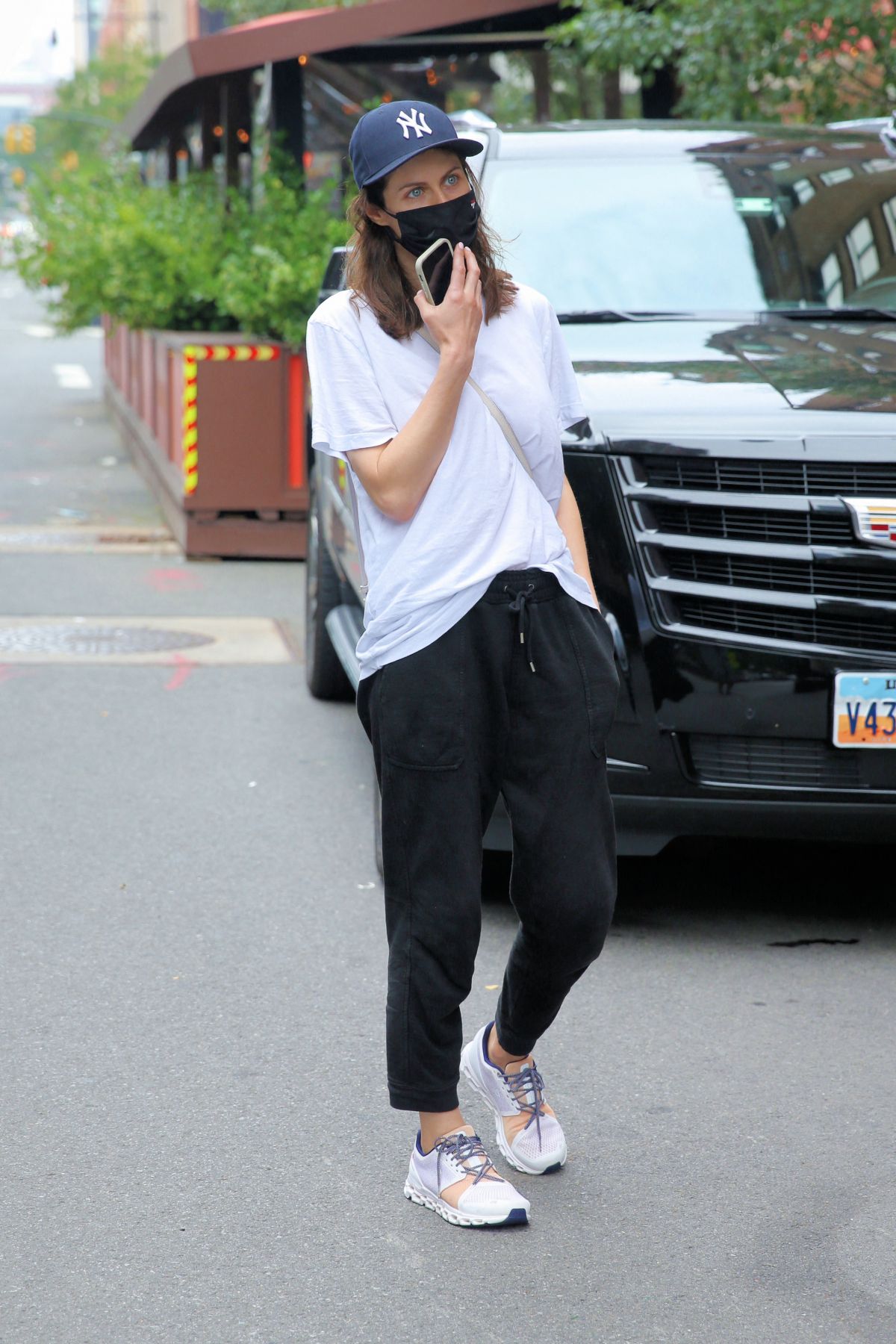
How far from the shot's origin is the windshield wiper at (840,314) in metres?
5.39

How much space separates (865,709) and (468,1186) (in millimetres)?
1672

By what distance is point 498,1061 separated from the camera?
3.41 meters

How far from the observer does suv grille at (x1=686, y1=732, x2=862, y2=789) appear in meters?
4.33

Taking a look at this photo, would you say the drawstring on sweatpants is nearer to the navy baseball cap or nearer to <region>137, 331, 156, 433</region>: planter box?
the navy baseball cap

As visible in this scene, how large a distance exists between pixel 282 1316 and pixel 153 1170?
1.92 ft

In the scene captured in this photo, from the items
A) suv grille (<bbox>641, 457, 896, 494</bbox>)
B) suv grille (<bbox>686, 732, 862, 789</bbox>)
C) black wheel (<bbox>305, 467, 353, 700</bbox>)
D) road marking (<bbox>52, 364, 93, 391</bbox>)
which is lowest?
road marking (<bbox>52, 364, 93, 391</bbox>)

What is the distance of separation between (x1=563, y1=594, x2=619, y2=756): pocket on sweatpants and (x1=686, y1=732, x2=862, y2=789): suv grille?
4.34ft

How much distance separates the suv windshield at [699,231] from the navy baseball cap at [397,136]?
2481 mm

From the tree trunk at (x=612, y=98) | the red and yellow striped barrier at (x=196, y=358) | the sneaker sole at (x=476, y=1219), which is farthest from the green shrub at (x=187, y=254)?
the sneaker sole at (x=476, y=1219)

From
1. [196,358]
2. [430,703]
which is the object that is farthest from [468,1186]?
[196,358]

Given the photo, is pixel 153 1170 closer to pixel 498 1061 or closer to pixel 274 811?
pixel 498 1061

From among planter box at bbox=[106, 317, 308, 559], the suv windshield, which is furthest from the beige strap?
planter box at bbox=[106, 317, 308, 559]

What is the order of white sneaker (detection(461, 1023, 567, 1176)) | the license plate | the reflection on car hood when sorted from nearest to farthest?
white sneaker (detection(461, 1023, 567, 1176)) < the license plate < the reflection on car hood

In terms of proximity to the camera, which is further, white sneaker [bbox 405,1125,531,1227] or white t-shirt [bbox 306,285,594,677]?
white sneaker [bbox 405,1125,531,1227]
